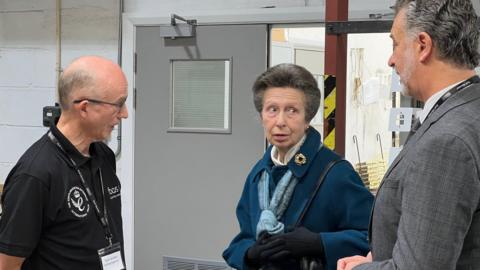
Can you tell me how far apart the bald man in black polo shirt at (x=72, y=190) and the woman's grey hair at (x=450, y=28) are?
3.42ft

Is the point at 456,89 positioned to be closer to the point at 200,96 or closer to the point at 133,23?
the point at 200,96

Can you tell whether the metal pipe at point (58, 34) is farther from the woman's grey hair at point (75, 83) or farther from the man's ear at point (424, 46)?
the man's ear at point (424, 46)

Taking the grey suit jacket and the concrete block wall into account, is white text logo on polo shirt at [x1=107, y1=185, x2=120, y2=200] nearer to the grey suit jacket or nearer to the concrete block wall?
the grey suit jacket

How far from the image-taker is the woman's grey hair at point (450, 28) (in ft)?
3.72

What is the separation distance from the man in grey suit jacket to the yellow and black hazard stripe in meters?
1.42

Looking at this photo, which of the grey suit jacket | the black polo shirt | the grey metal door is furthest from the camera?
the grey metal door

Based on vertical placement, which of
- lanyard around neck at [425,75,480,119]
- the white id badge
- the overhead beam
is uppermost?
the overhead beam

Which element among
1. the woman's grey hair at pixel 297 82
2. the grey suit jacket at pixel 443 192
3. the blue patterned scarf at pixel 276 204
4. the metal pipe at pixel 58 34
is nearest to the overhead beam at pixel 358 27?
the woman's grey hair at pixel 297 82

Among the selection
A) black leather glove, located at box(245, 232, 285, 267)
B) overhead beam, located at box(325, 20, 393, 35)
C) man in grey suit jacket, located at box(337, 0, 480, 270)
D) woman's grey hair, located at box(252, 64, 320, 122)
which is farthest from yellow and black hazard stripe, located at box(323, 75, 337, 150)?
man in grey suit jacket, located at box(337, 0, 480, 270)

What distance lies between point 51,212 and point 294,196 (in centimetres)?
72

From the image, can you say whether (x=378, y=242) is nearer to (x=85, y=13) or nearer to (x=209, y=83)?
(x=209, y=83)

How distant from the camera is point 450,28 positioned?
113 cm

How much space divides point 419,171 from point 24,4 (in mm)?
3719

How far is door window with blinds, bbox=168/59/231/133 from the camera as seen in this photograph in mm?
3791
